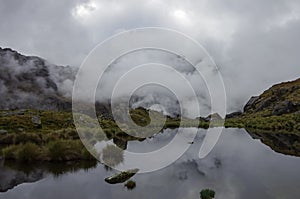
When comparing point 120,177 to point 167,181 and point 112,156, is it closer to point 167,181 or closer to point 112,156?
point 167,181

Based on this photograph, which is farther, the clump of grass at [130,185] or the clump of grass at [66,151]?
the clump of grass at [66,151]

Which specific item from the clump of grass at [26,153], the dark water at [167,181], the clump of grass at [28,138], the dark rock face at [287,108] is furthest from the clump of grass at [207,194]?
the dark rock face at [287,108]

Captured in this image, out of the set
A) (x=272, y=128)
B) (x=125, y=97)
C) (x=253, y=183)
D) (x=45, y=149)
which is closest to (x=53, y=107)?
(x=125, y=97)

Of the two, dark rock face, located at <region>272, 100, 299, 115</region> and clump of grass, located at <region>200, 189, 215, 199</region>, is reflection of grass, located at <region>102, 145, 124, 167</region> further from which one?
dark rock face, located at <region>272, 100, 299, 115</region>

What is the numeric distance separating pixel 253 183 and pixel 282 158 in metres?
12.5

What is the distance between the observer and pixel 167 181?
68.0ft

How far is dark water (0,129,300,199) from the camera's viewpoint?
1759cm

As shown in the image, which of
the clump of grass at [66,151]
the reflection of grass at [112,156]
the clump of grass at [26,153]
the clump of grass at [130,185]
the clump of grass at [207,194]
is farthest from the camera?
the reflection of grass at [112,156]

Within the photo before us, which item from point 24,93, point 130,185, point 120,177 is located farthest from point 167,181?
point 24,93

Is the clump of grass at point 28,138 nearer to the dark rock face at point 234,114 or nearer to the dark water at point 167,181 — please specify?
the dark water at point 167,181

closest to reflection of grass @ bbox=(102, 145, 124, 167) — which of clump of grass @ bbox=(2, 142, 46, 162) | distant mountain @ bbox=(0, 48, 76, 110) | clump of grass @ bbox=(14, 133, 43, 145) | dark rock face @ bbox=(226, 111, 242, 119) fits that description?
clump of grass @ bbox=(2, 142, 46, 162)

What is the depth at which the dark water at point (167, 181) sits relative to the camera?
17.6m

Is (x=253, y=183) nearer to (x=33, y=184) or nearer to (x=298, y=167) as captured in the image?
(x=298, y=167)

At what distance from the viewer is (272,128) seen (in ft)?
250
